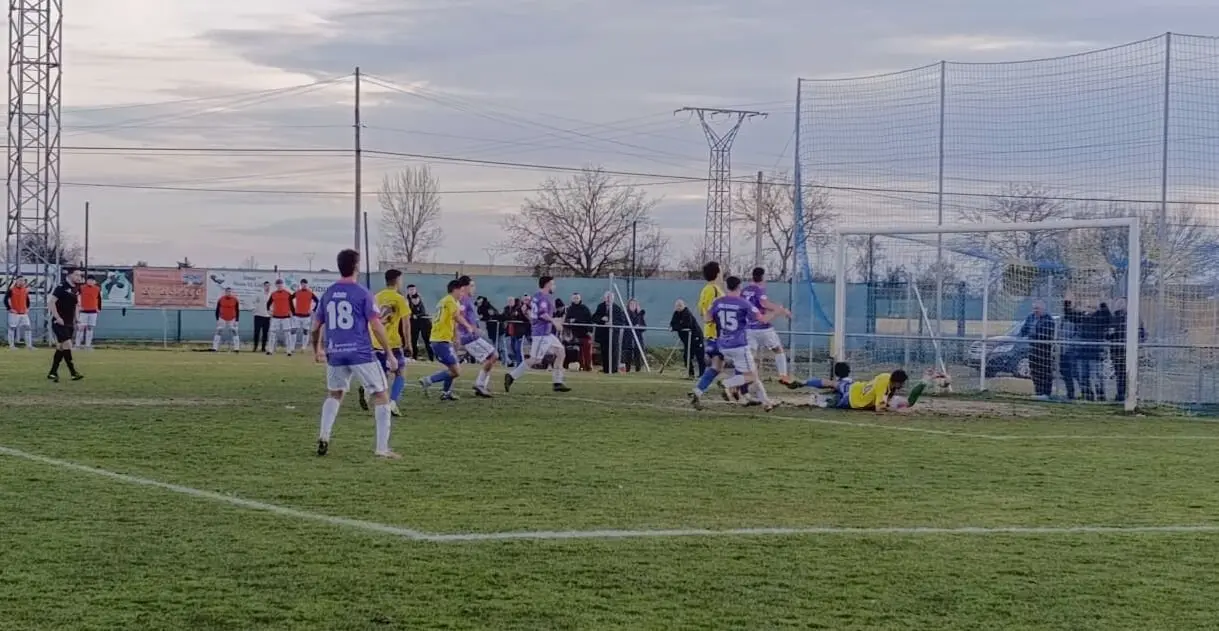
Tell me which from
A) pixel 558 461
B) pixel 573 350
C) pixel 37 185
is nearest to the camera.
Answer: pixel 558 461

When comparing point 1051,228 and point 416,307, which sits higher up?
point 1051,228

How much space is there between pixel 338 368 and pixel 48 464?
2566mm

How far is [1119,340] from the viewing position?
867 inches

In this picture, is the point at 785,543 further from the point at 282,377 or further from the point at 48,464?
the point at 282,377

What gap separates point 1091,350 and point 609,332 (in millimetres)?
13291

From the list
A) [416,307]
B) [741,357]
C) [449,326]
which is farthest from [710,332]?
[416,307]

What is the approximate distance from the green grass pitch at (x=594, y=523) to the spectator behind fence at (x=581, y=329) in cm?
1646

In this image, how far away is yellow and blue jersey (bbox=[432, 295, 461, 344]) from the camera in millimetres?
19609

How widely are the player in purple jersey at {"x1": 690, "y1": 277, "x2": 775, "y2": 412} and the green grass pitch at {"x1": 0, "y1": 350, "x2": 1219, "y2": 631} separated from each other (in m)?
2.08

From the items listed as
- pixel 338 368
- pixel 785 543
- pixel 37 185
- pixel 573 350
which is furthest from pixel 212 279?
pixel 785 543

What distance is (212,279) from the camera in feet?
167

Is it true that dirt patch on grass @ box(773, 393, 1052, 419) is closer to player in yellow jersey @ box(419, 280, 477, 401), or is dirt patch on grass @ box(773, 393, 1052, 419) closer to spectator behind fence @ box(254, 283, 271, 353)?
player in yellow jersey @ box(419, 280, 477, 401)

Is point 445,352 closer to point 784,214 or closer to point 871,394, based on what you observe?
point 871,394

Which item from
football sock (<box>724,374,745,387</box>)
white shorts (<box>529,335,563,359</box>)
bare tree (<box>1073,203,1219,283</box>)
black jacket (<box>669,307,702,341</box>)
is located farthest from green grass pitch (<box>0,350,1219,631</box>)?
black jacket (<box>669,307,702,341</box>)
